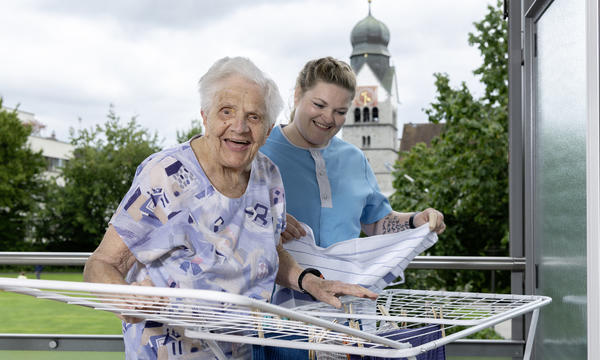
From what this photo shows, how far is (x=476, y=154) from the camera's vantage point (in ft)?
40.9

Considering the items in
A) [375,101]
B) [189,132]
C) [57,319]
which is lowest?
[57,319]

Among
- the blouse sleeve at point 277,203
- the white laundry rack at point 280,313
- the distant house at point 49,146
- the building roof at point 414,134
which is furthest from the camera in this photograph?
the distant house at point 49,146

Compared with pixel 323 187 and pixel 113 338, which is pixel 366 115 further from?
pixel 323 187

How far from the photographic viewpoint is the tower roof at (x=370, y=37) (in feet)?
117

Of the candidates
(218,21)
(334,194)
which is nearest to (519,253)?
(334,194)

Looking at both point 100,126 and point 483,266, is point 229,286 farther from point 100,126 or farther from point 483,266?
point 100,126

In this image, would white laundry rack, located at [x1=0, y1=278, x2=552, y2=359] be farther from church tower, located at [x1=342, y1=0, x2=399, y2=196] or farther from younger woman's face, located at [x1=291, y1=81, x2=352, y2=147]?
→ church tower, located at [x1=342, y1=0, x2=399, y2=196]

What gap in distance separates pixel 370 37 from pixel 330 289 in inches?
1457

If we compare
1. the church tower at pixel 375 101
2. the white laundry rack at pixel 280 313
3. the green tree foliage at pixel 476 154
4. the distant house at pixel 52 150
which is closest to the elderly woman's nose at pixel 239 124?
the white laundry rack at pixel 280 313

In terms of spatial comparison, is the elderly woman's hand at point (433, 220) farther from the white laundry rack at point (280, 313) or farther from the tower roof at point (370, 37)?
the tower roof at point (370, 37)

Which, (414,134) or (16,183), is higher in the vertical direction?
(414,134)

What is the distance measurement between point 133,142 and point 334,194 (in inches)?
1274

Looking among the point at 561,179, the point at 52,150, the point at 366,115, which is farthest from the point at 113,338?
the point at 366,115

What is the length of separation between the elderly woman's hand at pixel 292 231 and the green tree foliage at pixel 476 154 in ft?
35.8
